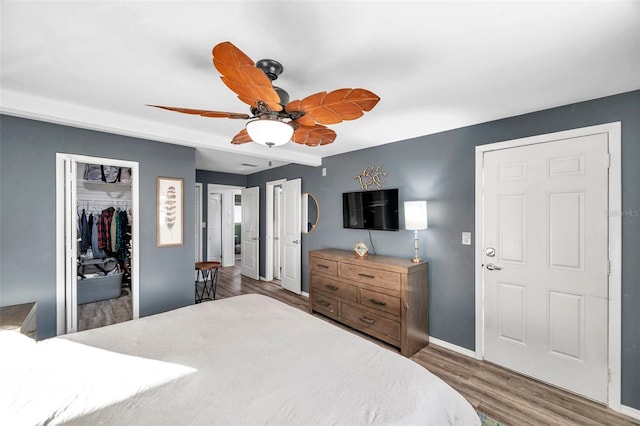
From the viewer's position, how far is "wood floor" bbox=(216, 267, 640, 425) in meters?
1.97

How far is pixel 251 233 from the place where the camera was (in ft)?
19.7

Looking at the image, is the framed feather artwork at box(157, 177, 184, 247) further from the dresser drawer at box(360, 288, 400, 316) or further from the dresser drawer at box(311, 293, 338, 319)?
the dresser drawer at box(360, 288, 400, 316)

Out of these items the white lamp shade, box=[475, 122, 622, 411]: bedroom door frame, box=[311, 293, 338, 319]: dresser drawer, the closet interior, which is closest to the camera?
box=[475, 122, 622, 411]: bedroom door frame

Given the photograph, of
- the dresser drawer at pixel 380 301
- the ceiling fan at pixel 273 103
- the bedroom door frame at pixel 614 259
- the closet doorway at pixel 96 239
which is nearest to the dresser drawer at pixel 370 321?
the dresser drawer at pixel 380 301

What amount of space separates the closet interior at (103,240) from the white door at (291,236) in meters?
2.48

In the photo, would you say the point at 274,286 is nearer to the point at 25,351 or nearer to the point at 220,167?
the point at 220,167

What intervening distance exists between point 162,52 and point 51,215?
6.89 ft

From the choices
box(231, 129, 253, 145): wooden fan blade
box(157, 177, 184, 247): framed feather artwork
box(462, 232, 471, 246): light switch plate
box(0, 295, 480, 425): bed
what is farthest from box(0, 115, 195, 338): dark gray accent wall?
box(462, 232, 471, 246): light switch plate

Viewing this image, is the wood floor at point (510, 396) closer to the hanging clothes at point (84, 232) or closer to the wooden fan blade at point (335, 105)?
the wooden fan blade at point (335, 105)

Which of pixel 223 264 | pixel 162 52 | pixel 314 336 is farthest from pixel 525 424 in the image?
pixel 223 264

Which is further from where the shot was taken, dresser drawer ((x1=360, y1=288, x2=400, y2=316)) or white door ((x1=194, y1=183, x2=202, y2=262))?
white door ((x1=194, y1=183, x2=202, y2=262))

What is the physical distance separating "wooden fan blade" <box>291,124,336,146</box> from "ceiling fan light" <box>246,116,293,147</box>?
0.64ft

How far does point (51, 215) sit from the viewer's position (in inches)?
100

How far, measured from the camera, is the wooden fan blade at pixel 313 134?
1.76 metres
